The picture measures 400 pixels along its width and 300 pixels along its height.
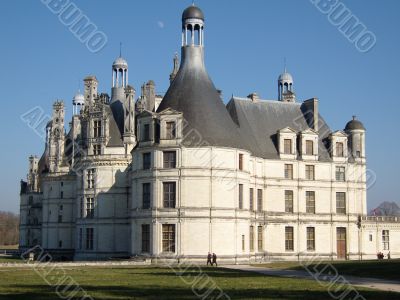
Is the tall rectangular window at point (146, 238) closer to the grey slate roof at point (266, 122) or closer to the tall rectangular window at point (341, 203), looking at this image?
the grey slate roof at point (266, 122)

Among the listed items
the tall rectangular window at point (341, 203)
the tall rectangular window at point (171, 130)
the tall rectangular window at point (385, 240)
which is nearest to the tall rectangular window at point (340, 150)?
the tall rectangular window at point (341, 203)

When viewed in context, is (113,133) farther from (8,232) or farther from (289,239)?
(8,232)

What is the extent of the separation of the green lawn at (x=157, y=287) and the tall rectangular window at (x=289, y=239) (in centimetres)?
2271

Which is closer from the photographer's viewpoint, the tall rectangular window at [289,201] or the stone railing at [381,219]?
the tall rectangular window at [289,201]

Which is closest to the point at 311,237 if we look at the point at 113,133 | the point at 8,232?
the point at 113,133

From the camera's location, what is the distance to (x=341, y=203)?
184 feet

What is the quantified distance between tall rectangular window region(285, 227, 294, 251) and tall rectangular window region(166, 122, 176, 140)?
1447 centimetres

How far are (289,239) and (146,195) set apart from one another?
14112mm

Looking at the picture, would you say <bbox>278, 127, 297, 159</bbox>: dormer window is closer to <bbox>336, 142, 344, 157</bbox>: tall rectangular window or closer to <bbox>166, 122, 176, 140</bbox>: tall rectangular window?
<bbox>336, 142, 344, 157</bbox>: tall rectangular window

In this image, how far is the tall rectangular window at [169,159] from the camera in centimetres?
4469

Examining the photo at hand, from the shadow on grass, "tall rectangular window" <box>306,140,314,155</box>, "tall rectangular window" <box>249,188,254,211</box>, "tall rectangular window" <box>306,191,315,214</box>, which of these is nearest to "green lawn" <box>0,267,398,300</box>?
the shadow on grass

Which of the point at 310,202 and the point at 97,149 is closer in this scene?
the point at 310,202

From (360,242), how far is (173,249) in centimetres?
1993

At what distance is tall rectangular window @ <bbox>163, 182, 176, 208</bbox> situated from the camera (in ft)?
146
